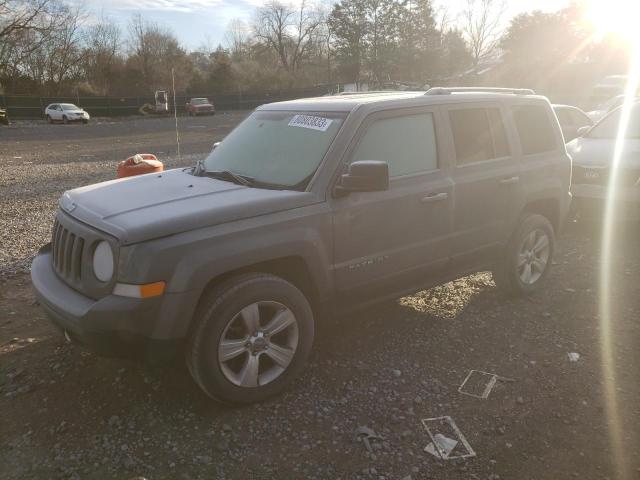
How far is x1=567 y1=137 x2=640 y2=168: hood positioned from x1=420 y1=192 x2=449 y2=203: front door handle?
14.5 feet

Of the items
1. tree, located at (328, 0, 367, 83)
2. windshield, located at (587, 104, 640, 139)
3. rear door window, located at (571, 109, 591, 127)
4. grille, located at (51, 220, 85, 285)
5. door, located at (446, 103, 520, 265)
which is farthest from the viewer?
tree, located at (328, 0, 367, 83)

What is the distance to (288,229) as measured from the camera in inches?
136

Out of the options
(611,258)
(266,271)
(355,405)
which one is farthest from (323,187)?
(611,258)

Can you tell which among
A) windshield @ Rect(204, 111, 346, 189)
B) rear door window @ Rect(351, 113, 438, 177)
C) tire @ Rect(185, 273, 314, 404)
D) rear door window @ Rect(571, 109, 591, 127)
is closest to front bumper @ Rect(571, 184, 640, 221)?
rear door window @ Rect(351, 113, 438, 177)

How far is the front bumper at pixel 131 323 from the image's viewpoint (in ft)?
9.80

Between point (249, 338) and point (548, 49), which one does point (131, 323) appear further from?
point (548, 49)

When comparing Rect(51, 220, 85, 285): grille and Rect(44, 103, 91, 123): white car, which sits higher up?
Rect(44, 103, 91, 123): white car

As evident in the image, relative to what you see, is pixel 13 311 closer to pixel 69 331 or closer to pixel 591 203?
pixel 69 331

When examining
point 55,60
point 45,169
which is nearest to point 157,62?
point 55,60

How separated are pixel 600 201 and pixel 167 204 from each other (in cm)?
636

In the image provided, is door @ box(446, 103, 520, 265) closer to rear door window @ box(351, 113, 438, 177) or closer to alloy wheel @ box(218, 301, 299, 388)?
rear door window @ box(351, 113, 438, 177)

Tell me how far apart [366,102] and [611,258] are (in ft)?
14.3

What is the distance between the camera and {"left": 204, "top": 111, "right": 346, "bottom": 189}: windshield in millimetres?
3818

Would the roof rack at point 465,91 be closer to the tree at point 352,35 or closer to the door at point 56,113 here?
the door at point 56,113
